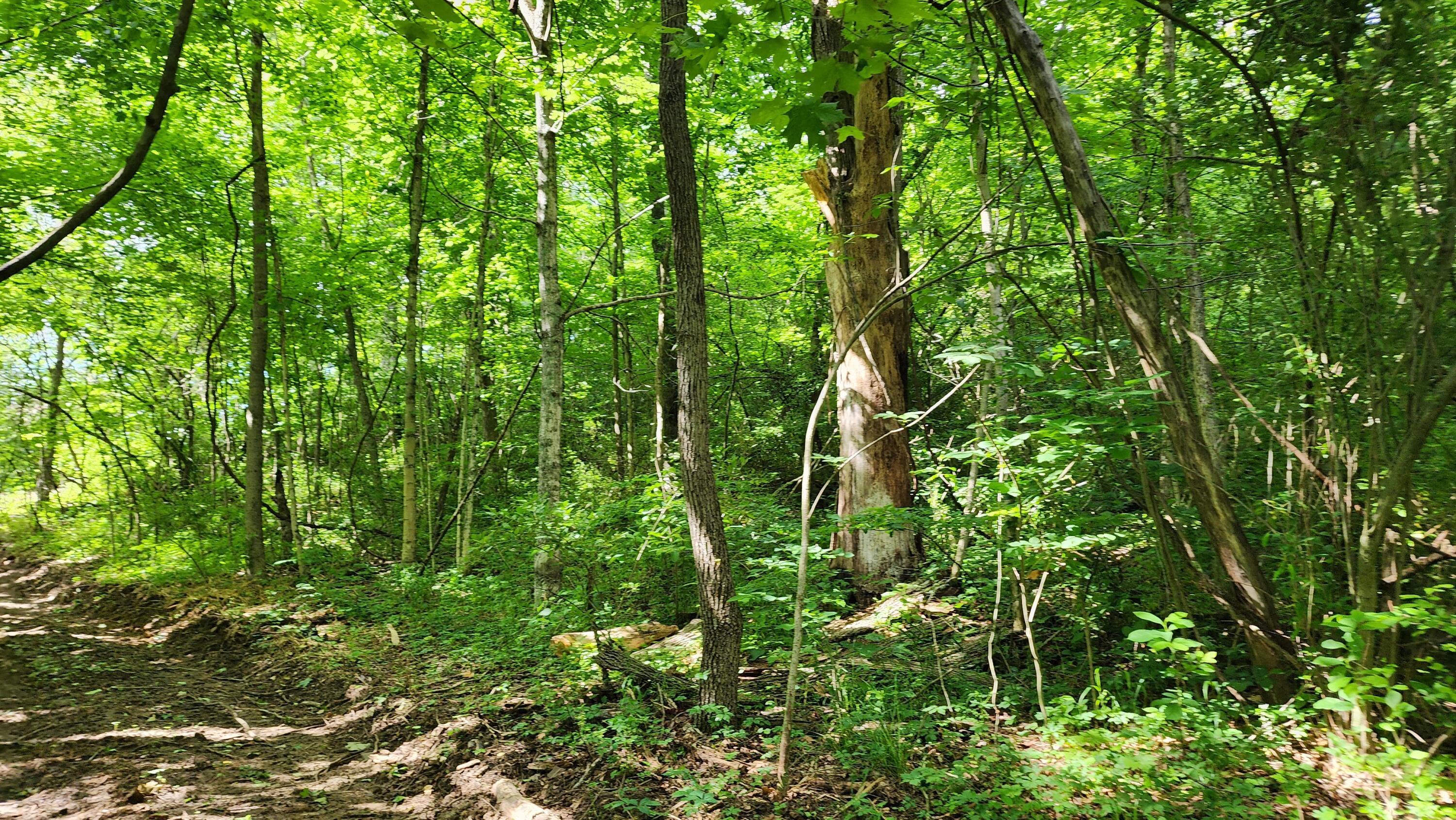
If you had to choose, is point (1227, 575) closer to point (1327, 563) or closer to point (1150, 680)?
point (1327, 563)

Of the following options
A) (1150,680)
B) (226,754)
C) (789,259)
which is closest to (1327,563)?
(1150,680)

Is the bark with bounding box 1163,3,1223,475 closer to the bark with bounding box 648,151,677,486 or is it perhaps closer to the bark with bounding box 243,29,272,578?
the bark with bounding box 648,151,677,486

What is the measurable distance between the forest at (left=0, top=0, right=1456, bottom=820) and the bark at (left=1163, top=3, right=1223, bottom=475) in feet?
0.25

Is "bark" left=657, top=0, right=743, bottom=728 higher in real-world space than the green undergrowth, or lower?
higher

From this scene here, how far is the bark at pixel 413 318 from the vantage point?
32.5 feet

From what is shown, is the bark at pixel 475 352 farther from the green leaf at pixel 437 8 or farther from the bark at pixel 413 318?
the green leaf at pixel 437 8

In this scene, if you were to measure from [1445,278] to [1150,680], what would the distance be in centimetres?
243

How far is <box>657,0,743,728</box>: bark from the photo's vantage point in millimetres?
4215

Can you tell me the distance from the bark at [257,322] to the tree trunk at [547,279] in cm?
394

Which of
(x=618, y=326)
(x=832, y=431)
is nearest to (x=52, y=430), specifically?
(x=618, y=326)

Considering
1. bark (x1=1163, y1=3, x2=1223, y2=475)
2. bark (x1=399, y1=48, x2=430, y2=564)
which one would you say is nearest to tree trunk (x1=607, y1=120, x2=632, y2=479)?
bark (x1=399, y1=48, x2=430, y2=564)

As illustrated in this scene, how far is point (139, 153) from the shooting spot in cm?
206

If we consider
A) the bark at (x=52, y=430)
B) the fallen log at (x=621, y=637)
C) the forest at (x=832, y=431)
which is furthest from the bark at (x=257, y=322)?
the fallen log at (x=621, y=637)

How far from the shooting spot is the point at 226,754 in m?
5.14
